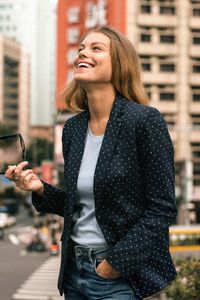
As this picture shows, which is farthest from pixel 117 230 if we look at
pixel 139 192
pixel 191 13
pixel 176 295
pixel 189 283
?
pixel 191 13

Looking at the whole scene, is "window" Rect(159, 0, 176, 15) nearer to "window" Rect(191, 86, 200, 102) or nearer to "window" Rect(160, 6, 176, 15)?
"window" Rect(160, 6, 176, 15)

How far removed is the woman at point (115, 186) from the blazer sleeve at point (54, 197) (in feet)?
0.27

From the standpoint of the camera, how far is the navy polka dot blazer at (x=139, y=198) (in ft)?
6.66

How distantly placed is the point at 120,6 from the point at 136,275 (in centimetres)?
5150

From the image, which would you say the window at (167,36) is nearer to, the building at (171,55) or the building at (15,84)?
the building at (171,55)

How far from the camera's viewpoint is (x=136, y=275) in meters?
2.08

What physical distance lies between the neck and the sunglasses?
275 millimetres

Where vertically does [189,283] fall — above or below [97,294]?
below

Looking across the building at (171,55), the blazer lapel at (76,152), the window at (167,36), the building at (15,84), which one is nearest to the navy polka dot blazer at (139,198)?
the blazer lapel at (76,152)

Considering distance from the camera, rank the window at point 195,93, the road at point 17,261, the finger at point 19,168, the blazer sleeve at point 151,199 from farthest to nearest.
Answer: the window at point 195,93 → the road at point 17,261 → the finger at point 19,168 → the blazer sleeve at point 151,199

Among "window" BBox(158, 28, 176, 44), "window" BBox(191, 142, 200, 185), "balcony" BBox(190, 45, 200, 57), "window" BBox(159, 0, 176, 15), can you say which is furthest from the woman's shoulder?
"balcony" BBox(190, 45, 200, 57)

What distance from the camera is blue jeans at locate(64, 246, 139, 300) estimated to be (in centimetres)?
209

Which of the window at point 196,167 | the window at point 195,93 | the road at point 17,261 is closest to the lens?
the road at point 17,261

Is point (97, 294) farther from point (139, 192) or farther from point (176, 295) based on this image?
point (176, 295)
